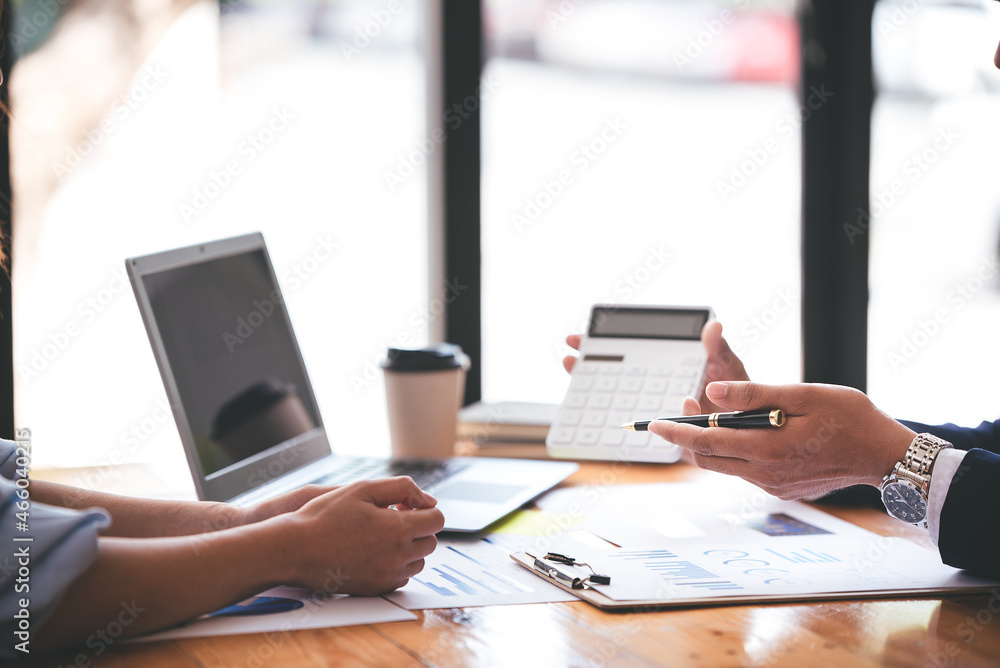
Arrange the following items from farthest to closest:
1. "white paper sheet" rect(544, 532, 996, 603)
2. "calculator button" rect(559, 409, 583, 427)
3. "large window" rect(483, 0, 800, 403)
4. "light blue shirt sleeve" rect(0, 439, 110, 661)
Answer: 1. "large window" rect(483, 0, 800, 403)
2. "calculator button" rect(559, 409, 583, 427)
3. "white paper sheet" rect(544, 532, 996, 603)
4. "light blue shirt sleeve" rect(0, 439, 110, 661)

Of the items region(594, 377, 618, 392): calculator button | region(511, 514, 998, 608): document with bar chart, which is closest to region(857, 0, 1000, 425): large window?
region(594, 377, 618, 392): calculator button

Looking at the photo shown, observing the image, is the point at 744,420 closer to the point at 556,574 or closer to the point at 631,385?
the point at 556,574

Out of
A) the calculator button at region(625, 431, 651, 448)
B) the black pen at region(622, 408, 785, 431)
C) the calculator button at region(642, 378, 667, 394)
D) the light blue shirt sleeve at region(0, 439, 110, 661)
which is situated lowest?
the calculator button at region(625, 431, 651, 448)

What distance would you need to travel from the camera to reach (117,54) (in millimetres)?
1753

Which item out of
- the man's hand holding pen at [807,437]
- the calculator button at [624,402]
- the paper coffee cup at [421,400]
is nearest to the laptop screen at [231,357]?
the paper coffee cup at [421,400]

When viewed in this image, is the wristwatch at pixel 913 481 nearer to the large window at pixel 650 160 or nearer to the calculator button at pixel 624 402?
the calculator button at pixel 624 402

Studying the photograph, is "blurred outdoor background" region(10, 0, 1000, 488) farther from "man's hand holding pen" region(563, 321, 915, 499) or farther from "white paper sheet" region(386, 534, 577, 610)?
"man's hand holding pen" region(563, 321, 915, 499)

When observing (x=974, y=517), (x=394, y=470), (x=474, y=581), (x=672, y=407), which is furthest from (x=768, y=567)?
(x=394, y=470)

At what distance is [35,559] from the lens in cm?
72

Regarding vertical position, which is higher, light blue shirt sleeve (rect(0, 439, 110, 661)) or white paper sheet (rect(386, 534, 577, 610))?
light blue shirt sleeve (rect(0, 439, 110, 661))

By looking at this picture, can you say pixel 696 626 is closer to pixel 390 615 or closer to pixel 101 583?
pixel 390 615

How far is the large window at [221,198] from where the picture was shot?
169 centimetres

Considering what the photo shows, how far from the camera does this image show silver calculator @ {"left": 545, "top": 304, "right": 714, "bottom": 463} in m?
1.42

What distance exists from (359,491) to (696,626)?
1.18 ft
